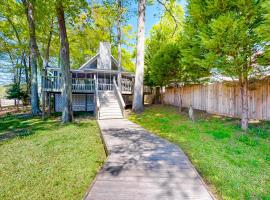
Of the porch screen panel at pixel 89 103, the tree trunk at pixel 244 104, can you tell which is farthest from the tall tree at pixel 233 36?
the porch screen panel at pixel 89 103

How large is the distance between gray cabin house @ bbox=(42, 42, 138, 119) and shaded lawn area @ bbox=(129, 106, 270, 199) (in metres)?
6.52

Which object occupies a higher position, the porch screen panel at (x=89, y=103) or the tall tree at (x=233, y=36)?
the tall tree at (x=233, y=36)

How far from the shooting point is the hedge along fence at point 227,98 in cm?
835

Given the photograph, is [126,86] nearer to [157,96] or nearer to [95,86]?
[95,86]

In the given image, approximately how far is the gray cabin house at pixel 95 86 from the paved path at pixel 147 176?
305 inches

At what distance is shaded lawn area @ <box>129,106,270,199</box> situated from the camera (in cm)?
A: 348

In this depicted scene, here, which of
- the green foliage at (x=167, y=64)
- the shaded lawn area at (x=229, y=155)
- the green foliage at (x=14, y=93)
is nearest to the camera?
the shaded lawn area at (x=229, y=155)

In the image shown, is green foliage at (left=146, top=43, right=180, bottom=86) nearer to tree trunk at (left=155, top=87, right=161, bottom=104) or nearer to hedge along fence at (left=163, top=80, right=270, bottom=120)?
hedge along fence at (left=163, top=80, right=270, bottom=120)

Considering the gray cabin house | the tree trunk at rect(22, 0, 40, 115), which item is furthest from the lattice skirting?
the tree trunk at rect(22, 0, 40, 115)

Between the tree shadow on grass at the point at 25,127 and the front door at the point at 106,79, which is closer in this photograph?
the tree shadow on grass at the point at 25,127

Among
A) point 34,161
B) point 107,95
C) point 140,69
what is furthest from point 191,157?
point 107,95

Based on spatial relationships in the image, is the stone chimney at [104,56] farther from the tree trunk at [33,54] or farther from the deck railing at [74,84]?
the tree trunk at [33,54]

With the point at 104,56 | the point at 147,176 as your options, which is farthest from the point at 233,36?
the point at 104,56

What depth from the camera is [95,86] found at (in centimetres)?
1537
